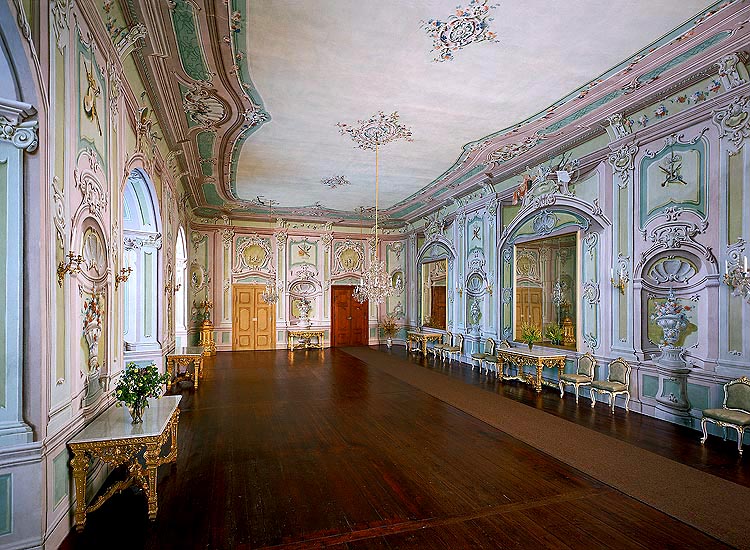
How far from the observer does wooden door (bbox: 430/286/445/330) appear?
11.1 m

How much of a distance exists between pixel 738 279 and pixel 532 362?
123 inches

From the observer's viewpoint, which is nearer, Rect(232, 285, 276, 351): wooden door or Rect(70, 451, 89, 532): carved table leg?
Rect(70, 451, 89, 532): carved table leg

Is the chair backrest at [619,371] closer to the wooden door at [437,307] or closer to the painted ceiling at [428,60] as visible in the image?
the painted ceiling at [428,60]

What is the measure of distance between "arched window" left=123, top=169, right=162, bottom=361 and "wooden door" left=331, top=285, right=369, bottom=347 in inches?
293

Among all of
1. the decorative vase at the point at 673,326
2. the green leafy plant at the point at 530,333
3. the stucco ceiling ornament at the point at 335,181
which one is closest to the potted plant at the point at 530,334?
the green leafy plant at the point at 530,333

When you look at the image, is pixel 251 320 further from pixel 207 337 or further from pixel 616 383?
pixel 616 383

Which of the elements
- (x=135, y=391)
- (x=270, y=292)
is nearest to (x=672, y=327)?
(x=135, y=391)

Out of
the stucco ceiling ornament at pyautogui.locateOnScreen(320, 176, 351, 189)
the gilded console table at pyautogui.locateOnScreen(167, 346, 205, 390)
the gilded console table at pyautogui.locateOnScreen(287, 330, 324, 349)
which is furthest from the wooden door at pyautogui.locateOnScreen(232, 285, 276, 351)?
the stucco ceiling ornament at pyautogui.locateOnScreen(320, 176, 351, 189)

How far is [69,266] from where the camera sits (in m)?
2.73

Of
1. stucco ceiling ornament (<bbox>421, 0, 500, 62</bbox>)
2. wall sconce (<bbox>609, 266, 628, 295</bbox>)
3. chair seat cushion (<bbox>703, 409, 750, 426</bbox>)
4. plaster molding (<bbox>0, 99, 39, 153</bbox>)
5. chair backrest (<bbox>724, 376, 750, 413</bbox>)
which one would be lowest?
chair seat cushion (<bbox>703, 409, 750, 426</bbox>)

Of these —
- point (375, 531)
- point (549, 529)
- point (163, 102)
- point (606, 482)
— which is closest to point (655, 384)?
point (606, 482)

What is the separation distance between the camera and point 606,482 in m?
3.54

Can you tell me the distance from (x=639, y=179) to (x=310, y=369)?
6798 mm

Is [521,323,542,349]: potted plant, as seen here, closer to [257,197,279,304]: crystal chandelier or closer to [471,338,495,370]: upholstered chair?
[471,338,495,370]: upholstered chair
